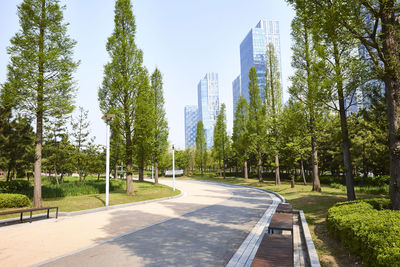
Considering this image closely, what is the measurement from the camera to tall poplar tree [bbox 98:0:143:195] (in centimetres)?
1836

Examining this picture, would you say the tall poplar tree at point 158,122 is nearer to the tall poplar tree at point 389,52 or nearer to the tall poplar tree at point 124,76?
the tall poplar tree at point 124,76

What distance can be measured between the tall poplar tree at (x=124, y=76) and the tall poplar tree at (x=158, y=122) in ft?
38.2

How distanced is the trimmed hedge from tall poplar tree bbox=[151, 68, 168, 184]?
26098 millimetres

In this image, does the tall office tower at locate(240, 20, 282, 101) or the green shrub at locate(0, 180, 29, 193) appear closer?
the green shrub at locate(0, 180, 29, 193)

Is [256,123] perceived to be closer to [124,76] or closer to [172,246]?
[124,76]

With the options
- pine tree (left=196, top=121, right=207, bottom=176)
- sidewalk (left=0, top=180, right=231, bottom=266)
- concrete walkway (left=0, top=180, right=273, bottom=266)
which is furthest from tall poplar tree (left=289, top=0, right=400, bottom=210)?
pine tree (left=196, top=121, right=207, bottom=176)

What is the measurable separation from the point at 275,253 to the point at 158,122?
27.9 meters

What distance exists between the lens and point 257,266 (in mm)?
3990

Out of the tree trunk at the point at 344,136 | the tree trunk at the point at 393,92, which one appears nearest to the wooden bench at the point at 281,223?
the tree trunk at the point at 393,92

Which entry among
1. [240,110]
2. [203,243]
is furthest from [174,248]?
[240,110]

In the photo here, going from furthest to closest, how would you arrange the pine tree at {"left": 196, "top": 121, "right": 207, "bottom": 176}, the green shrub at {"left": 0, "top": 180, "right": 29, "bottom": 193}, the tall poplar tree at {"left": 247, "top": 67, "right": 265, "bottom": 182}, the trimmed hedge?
the pine tree at {"left": 196, "top": 121, "right": 207, "bottom": 176} < the tall poplar tree at {"left": 247, "top": 67, "right": 265, "bottom": 182} < the green shrub at {"left": 0, "top": 180, "right": 29, "bottom": 193} < the trimmed hedge

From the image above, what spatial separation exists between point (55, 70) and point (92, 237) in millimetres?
10359

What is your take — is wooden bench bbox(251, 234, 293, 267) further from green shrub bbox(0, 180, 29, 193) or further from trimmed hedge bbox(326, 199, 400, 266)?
green shrub bbox(0, 180, 29, 193)

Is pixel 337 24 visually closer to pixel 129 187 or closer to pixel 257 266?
pixel 257 266
